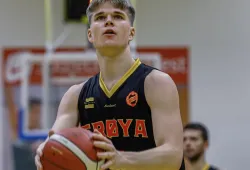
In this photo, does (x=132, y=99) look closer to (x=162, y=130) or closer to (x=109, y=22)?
(x=162, y=130)

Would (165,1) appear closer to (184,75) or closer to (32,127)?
(184,75)

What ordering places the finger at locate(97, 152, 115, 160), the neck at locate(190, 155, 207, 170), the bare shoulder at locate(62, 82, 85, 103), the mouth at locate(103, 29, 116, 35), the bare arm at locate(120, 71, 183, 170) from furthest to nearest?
the neck at locate(190, 155, 207, 170) < the bare shoulder at locate(62, 82, 85, 103) < the mouth at locate(103, 29, 116, 35) < the bare arm at locate(120, 71, 183, 170) < the finger at locate(97, 152, 115, 160)

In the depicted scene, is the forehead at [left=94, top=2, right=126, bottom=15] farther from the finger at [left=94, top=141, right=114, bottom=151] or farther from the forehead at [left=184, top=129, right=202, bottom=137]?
the forehead at [left=184, top=129, right=202, bottom=137]

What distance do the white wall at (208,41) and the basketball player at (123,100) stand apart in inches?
207

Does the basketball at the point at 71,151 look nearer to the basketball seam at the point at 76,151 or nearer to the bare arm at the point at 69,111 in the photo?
the basketball seam at the point at 76,151

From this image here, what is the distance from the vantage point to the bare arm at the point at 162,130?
8.88 ft

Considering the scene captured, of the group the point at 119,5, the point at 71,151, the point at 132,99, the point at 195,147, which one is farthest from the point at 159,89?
the point at 195,147

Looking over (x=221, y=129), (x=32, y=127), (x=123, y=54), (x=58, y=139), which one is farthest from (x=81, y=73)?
(x=58, y=139)

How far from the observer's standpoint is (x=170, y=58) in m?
8.49

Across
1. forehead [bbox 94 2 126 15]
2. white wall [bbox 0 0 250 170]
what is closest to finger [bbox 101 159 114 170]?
forehead [bbox 94 2 126 15]

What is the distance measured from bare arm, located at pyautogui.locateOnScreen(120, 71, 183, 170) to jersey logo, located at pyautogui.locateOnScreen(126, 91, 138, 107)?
0.21ft

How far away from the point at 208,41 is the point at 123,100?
18.3 feet

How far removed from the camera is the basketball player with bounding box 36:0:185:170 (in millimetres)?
2922

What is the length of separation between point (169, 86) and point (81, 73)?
4304mm
